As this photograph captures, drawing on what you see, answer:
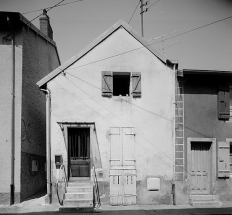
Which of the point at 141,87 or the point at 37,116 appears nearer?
the point at 141,87

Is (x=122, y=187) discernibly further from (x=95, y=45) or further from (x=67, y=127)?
(x=95, y=45)

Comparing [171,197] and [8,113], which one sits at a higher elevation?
[8,113]

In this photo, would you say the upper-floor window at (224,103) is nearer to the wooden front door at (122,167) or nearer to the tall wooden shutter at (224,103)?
the tall wooden shutter at (224,103)

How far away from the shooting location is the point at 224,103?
1034 cm

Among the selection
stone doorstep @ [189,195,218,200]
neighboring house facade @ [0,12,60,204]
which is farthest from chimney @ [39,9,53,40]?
stone doorstep @ [189,195,218,200]

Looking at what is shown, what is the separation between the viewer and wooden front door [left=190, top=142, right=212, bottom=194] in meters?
10.2

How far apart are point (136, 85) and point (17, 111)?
507 cm

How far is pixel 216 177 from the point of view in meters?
10.1

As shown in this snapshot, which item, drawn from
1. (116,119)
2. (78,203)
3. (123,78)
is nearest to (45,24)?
(123,78)

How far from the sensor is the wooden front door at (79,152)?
10055 mm

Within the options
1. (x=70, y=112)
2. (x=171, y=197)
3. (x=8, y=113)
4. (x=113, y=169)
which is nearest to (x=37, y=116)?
(x=8, y=113)

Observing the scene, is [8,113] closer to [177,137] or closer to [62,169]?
[62,169]

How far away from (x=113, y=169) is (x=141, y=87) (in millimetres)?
3509

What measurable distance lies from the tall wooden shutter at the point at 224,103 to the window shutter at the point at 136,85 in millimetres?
3388
